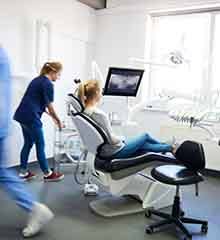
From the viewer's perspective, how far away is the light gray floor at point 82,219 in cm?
259

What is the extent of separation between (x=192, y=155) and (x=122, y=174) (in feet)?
2.16

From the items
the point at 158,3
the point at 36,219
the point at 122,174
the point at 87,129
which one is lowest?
the point at 36,219

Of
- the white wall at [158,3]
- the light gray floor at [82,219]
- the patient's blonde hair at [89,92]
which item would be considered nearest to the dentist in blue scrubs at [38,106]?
the light gray floor at [82,219]

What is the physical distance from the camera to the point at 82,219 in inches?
114

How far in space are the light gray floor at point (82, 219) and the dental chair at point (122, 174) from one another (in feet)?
0.56

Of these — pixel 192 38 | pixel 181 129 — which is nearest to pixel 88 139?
pixel 181 129

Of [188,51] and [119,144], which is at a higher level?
[188,51]

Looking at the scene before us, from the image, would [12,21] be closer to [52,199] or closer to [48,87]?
[48,87]

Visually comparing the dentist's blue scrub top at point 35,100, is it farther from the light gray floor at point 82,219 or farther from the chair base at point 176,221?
the chair base at point 176,221

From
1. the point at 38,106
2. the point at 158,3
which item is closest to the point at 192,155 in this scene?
the point at 38,106

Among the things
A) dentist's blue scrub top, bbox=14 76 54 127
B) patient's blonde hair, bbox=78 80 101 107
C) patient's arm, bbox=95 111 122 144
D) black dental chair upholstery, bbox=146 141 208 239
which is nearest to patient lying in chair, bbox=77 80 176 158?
patient's arm, bbox=95 111 122 144

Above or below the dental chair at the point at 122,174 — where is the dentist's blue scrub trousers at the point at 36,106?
above

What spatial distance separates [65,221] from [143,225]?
2.16 ft

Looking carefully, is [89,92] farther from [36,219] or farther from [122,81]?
[36,219]
